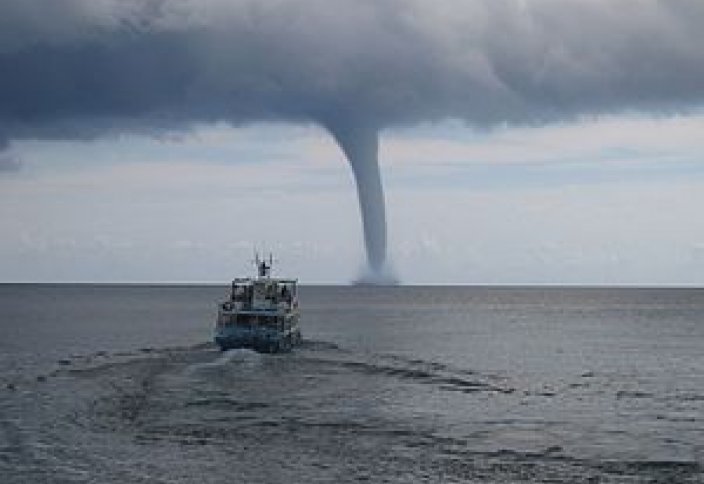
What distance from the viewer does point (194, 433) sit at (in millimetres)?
57000

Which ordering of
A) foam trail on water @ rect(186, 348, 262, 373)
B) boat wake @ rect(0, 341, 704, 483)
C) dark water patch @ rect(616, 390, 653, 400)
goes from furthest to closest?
1. foam trail on water @ rect(186, 348, 262, 373)
2. dark water patch @ rect(616, 390, 653, 400)
3. boat wake @ rect(0, 341, 704, 483)

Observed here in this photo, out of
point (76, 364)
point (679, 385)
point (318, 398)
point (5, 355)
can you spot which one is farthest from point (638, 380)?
point (5, 355)

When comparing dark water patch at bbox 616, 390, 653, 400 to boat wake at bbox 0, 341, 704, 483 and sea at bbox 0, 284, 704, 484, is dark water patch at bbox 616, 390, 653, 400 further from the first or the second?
boat wake at bbox 0, 341, 704, 483

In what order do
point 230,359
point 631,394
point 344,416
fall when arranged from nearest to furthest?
point 344,416 → point 631,394 → point 230,359

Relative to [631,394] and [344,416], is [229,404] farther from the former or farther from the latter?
[631,394]

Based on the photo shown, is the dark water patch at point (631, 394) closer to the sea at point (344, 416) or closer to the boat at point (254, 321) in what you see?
the sea at point (344, 416)

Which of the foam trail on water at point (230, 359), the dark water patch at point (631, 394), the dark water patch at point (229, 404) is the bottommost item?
the dark water patch at point (631, 394)

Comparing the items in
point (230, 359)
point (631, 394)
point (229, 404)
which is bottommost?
point (631, 394)

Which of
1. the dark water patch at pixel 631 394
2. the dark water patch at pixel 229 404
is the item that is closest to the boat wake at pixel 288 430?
the dark water patch at pixel 229 404

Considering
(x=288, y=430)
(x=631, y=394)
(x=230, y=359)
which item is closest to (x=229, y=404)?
(x=288, y=430)

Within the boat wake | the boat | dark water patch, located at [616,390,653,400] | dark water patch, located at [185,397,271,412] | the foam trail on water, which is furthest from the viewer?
the boat

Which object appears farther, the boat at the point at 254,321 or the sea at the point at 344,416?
the boat at the point at 254,321

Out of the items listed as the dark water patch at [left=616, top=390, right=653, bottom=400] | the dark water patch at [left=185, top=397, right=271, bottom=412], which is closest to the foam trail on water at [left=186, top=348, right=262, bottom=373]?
the dark water patch at [left=185, top=397, right=271, bottom=412]

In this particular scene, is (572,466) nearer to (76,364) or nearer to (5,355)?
(76,364)
